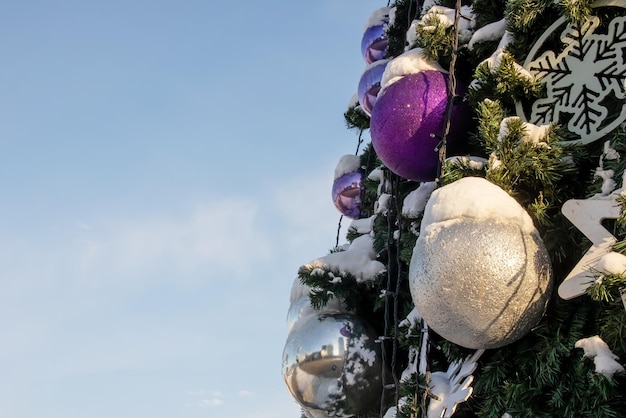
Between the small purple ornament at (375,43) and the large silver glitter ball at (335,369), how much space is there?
4.80 ft

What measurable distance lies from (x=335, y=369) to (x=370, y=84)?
4.30 ft

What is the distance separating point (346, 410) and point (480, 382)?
76cm

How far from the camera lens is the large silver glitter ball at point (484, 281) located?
1.91 m

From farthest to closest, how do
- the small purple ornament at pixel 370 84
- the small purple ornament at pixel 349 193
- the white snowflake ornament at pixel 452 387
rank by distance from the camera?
the small purple ornament at pixel 349 193 → the small purple ornament at pixel 370 84 → the white snowflake ornament at pixel 452 387

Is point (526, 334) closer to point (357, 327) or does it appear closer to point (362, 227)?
point (357, 327)

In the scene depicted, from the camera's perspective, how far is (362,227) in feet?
11.6

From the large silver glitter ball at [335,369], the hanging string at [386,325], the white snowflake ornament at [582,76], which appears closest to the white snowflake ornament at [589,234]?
the white snowflake ornament at [582,76]

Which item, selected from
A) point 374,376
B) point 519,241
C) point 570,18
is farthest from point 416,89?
point 374,376

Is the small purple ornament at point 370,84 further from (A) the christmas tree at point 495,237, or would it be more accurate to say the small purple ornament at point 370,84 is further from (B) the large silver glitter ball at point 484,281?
(B) the large silver glitter ball at point 484,281

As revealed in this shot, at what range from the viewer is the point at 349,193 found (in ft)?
12.5

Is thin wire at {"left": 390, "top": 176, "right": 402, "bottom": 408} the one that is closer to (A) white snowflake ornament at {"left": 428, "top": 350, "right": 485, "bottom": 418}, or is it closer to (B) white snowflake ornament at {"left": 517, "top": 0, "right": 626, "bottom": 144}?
(A) white snowflake ornament at {"left": 428, "top": 350, "right": 485, "bottom": 418}

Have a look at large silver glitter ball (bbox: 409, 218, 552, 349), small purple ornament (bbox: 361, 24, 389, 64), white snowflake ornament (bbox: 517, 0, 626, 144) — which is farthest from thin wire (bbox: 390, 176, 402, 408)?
small purple ornament (bbox: 361, 24, 389, 64)

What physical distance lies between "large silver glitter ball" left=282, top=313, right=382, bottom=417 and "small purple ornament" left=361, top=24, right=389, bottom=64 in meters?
1.46

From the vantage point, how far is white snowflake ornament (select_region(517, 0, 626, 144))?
7.00ft
